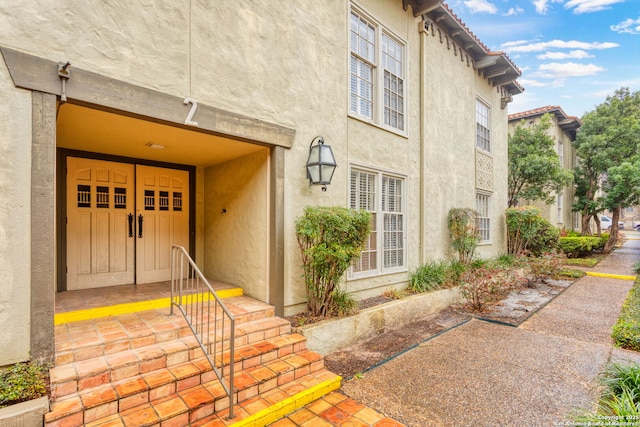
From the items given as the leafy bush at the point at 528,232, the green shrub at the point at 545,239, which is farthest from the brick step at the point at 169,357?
the green shrub at the point at 545,239

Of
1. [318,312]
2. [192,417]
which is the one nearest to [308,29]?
[318,312]

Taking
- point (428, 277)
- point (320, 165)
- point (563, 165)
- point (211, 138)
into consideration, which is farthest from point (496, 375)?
point (563, 165)

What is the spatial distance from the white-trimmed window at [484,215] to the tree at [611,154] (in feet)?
24.3

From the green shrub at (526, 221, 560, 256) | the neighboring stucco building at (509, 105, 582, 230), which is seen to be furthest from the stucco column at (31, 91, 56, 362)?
the neighboring stucco building at (509, 105, 582, 230)

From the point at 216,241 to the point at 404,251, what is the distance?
4.13m

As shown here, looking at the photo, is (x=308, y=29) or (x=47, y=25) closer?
(x=47, y=25)

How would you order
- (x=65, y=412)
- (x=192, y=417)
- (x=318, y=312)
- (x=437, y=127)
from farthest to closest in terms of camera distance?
(x=437, y=127)
(x=318, y=312)
(x=192, y=417)
(x=65, y=412)

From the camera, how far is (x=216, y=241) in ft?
19.0

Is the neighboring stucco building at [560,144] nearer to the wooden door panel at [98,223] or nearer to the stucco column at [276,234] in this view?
the stucco column at [276,234]

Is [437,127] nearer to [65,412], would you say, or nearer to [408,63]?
[408,63]

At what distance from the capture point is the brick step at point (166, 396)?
2.56 metres

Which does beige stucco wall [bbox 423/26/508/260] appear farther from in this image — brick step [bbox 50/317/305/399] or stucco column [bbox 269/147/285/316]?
brick step [bbox 50/317/305/399]

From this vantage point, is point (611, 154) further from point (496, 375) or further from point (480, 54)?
point (496, 375)

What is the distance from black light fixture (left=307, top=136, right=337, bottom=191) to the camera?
4.84m
